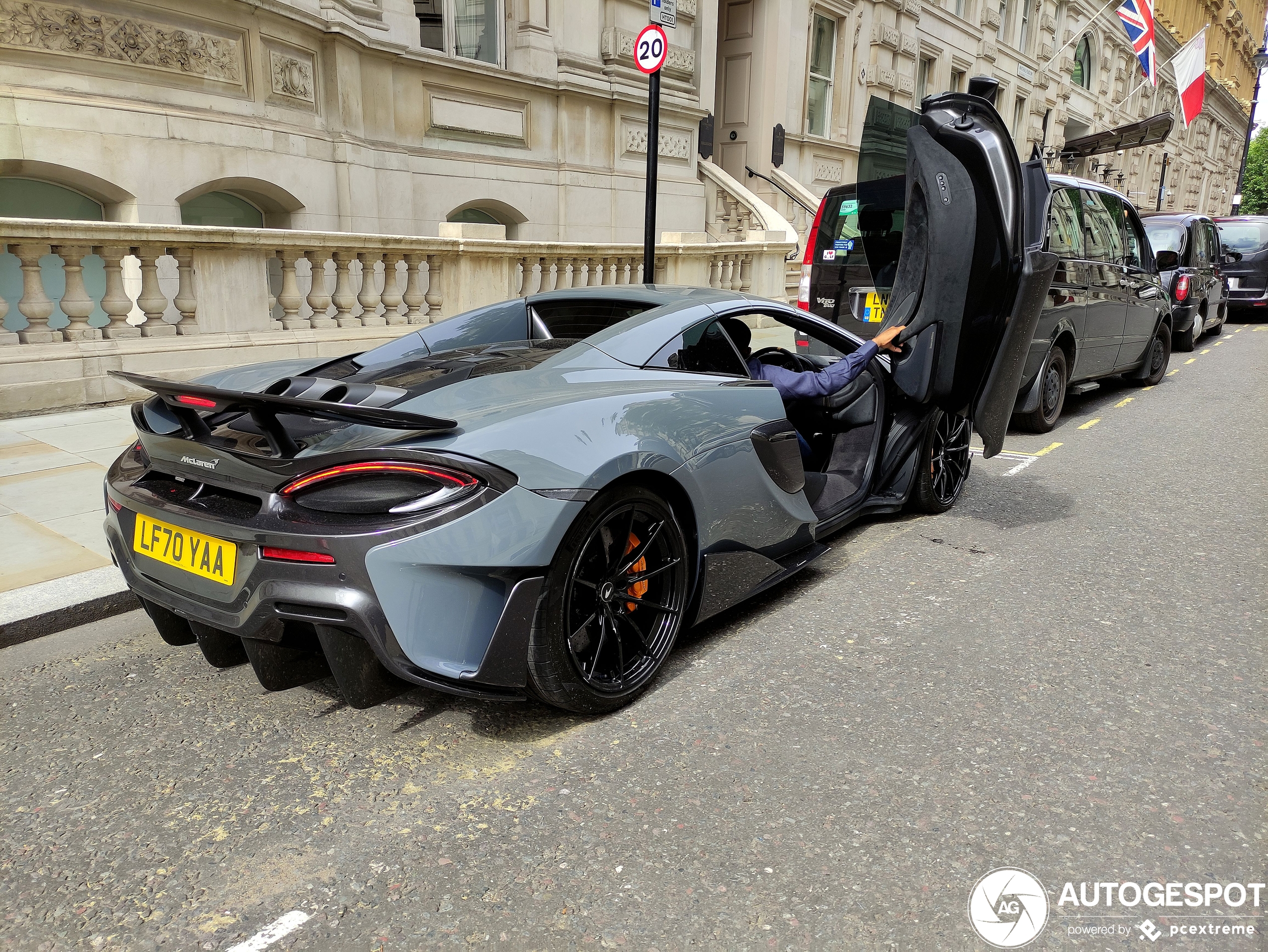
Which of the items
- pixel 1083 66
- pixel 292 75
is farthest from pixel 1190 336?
pixel 1083 66

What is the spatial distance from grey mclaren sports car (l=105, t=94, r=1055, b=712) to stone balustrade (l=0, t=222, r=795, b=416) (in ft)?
14.0

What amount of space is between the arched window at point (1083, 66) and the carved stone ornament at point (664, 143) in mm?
28019

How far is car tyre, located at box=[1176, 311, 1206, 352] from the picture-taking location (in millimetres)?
13609

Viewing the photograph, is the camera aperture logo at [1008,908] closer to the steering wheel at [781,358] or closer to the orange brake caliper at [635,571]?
the orange brake caliper at [635,571]

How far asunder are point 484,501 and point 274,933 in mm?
1146

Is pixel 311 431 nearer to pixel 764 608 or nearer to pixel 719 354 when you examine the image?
pixel 719 354

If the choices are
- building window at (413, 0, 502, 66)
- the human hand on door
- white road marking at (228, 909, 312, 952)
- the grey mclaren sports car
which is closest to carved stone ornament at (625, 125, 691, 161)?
building window at (413, 0, 502, 66)

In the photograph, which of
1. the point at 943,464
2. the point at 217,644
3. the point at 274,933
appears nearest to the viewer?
the point at 274,933

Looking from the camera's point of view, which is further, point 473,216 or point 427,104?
point 473,216

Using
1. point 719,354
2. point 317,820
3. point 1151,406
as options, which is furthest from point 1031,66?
point 317,820

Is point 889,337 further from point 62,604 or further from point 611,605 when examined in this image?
point 62,604

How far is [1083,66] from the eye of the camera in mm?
39062

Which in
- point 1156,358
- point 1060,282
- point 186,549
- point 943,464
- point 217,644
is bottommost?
point 217,644

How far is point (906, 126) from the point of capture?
17.6 feet
